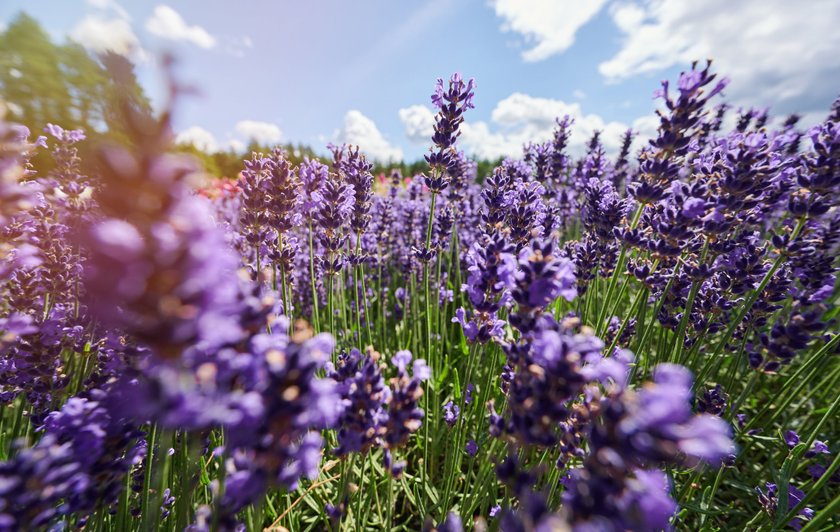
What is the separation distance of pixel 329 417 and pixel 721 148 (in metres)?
3.62

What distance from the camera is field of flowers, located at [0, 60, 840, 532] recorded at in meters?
0.87

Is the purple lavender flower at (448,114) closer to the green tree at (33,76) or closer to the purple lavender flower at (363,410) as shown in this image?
the purple lavender flower at (363,410)

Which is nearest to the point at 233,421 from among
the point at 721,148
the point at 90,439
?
the point at 90,439

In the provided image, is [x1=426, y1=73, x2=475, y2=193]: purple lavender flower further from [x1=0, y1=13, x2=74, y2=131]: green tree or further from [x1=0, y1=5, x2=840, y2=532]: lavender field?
[x1=0, y1=13, x2=74, y2=131]: green tree

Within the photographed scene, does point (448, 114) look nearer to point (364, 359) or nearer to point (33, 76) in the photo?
point (364, 359)

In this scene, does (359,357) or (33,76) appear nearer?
(359,357)

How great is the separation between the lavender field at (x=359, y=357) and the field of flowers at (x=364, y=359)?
0.01m

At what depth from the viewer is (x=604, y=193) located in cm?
312


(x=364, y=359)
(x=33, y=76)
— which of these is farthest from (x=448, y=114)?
(x=33, y=76)

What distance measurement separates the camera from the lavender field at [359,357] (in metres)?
0.86

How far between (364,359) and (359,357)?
1.91ft

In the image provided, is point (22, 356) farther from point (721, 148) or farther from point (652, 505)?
point (721, 148)

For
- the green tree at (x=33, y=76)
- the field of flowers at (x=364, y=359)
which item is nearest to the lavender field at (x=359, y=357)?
the field of flowers at (x=364, y=359)

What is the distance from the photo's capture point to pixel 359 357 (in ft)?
4.94
